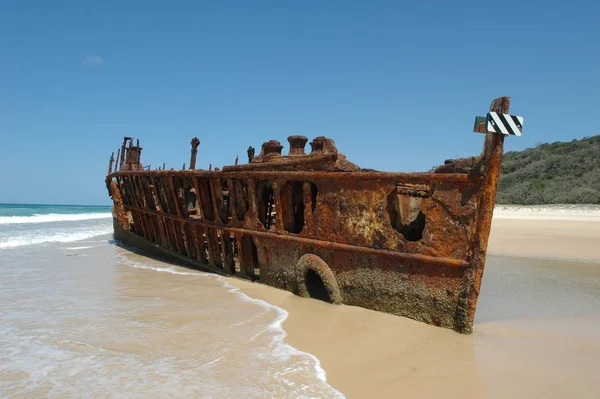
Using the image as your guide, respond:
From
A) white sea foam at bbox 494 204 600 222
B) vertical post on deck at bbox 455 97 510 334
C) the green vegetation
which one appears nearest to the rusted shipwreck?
vertical post on deck at bbox 455 97 510 334

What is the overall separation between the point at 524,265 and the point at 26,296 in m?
10.1

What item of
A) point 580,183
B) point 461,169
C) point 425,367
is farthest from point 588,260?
point 580,183

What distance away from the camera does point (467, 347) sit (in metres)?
3.95

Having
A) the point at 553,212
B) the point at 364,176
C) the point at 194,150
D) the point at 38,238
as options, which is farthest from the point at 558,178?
the point at 38,238

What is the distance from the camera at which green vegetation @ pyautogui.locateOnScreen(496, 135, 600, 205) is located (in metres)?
25.2

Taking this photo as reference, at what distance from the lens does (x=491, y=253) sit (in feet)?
39.9

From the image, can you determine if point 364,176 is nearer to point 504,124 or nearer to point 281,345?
point 504,124

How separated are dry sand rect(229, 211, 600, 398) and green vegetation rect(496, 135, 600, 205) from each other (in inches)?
844

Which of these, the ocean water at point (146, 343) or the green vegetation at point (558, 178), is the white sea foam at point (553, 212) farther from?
the ocean water at point (146, 343)

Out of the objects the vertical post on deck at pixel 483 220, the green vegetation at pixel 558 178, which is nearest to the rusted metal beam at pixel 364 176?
the vertical post on deck at pixel 483 220

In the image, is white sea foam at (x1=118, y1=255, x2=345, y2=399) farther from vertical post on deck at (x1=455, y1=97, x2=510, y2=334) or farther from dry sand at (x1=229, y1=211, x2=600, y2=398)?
vertical post on deck at (x1=455, y1=97, x2=510, y2=334)

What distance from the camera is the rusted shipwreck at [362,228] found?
14.1ft

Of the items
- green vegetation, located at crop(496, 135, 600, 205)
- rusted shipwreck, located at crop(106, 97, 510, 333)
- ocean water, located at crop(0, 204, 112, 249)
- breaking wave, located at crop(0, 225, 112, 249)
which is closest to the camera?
rusted shipwreck, located at crop(106, 97, 510, 333)

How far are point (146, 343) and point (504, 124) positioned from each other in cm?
409
